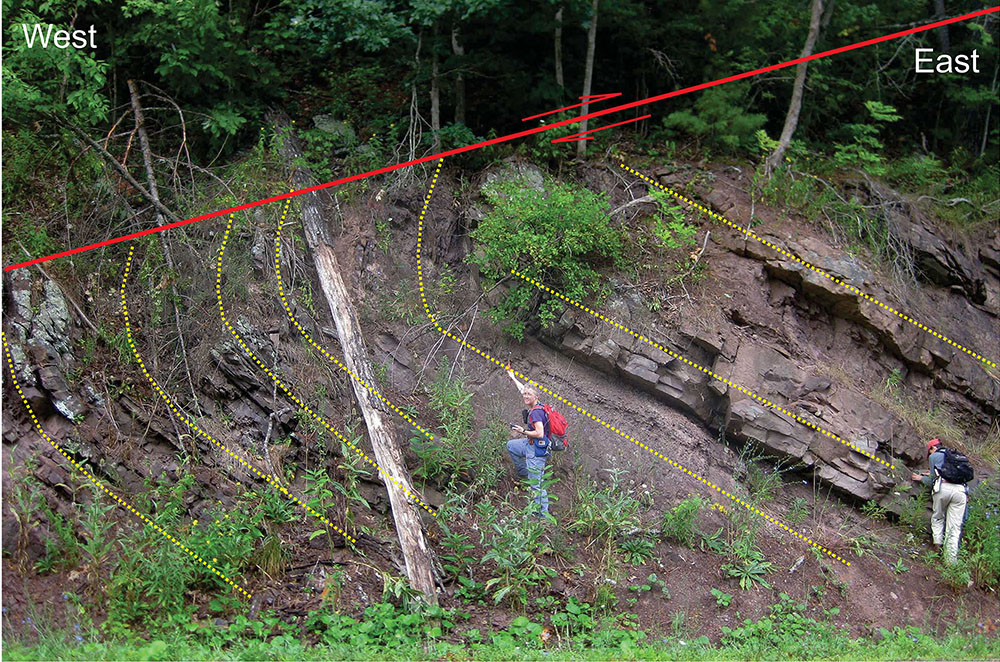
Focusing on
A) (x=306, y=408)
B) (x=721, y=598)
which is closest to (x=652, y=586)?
(x=721, y=598)

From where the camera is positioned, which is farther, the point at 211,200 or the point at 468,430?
the point at 211,200

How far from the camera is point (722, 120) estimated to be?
1216 centimetres

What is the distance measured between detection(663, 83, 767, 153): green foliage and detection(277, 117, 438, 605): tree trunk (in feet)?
17.8

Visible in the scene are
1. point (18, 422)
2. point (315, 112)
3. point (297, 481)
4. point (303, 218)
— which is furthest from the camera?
point (315, 112)

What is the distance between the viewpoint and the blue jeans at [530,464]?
921 centimetres

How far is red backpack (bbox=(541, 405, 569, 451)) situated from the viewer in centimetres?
921

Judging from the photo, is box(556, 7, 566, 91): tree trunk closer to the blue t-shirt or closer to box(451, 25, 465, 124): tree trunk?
box(451, 25, 465, 124): tree trunk

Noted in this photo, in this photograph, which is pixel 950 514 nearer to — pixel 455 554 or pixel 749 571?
pixel 749 571

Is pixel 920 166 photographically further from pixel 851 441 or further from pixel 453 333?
pixel 453 333

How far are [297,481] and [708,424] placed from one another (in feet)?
16.7

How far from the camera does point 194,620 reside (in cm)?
773

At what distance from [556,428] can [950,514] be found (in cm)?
494

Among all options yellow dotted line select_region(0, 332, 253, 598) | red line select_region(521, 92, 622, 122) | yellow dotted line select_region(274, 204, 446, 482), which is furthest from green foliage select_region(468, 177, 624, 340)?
yellow dotted line select_region(0, 332, 253, 598)

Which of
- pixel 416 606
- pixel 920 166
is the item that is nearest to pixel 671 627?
pixel 416 606
